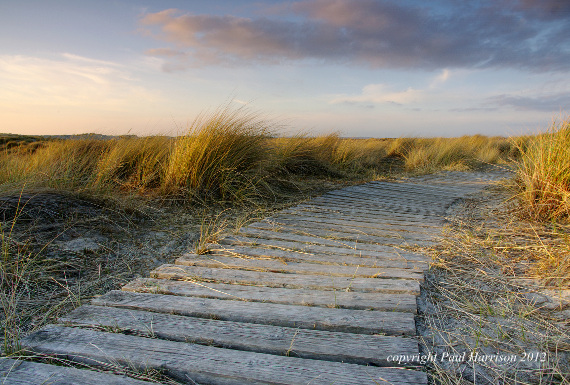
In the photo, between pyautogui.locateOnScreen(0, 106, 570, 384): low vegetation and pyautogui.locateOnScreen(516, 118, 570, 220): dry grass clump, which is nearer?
pyautogui.locateOnScreen(0, 106, 570, 384): low vegetation

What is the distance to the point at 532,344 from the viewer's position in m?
1.37

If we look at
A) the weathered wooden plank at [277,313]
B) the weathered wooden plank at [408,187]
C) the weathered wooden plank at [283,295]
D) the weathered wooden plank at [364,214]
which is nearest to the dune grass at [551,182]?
the weathered wooden plank at [364,214]

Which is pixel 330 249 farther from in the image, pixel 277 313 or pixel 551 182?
pixel 551 182

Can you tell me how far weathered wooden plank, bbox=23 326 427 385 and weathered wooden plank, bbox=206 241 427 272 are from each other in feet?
3.24

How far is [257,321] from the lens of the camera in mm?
1512

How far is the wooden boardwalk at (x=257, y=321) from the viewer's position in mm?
1199

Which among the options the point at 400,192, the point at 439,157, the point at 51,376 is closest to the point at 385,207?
the point at 400,192

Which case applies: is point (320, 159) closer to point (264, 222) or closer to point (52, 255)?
point (264, 222)

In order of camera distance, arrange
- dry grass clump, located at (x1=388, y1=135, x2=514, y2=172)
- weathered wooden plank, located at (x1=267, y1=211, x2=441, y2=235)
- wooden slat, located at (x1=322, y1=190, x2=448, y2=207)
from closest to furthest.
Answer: weathered wooden plank, located at (x1=267, y1=211, x2=441, y2=235) → wooden slat, located at (x1=322, y1=190, x2=448, y2=207) → dry grass clump, located at (x1=388, y1=135, x2=514, y2=172)

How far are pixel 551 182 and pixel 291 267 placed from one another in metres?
2.42

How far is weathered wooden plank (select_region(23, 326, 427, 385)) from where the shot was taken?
116 cm

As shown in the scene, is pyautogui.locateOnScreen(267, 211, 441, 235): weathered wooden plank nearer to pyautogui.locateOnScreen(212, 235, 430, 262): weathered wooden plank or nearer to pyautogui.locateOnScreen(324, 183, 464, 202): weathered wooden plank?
pyautogui.locateOnScreen(212, 235, 430, 262): weathered wooden plank

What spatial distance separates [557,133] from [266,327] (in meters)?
3.40

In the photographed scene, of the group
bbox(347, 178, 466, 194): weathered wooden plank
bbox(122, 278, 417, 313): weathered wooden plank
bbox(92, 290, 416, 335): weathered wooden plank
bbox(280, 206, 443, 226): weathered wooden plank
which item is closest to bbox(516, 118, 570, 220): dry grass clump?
bbox(280, 206, 443, 226): weathered wooden plank
